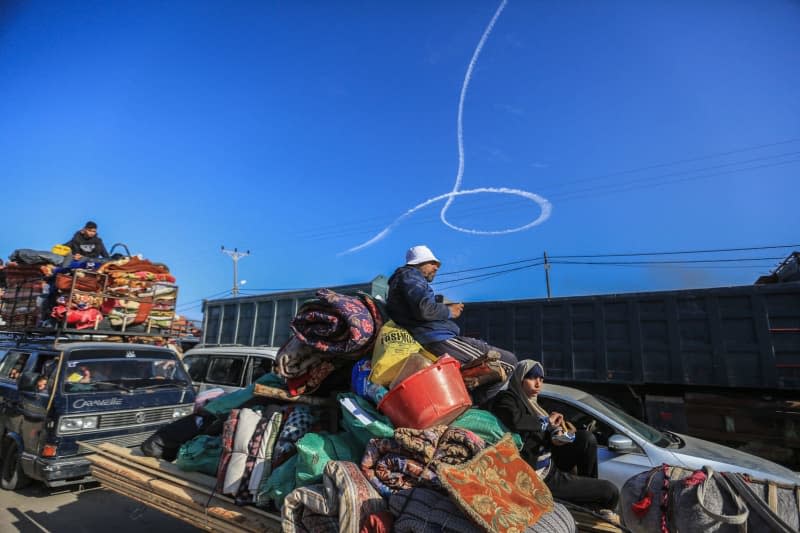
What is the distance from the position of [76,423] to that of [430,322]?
4767mm

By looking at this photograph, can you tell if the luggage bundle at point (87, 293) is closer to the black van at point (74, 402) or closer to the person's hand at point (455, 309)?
the black van at point (74, 402)

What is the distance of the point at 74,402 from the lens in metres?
5.18

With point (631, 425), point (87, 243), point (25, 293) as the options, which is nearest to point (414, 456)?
point (631, 425)

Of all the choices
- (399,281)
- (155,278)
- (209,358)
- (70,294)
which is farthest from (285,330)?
(399,281)

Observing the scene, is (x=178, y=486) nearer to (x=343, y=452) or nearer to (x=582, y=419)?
(x=343, y=452)

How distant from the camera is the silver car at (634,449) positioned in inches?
156

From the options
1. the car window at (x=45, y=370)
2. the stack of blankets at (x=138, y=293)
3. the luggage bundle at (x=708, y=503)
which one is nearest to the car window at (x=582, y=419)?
the luggage bundle at (x=708, y=503)

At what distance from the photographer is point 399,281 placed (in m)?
2.88

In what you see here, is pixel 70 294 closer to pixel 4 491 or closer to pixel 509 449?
pixel 4 491

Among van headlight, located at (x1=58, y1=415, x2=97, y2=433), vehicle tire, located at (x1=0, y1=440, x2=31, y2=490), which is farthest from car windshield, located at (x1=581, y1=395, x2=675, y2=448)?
vehicle tire, located at (x1=0, y1=440, x2=31, y2=490)

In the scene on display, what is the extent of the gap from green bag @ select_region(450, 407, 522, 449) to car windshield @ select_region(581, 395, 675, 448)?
262 cm

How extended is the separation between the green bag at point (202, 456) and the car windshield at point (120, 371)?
316cm

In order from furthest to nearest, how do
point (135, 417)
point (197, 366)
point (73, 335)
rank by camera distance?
point (197, 366) → point (73, 335) → point (135, 417)

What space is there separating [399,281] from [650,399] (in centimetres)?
662
